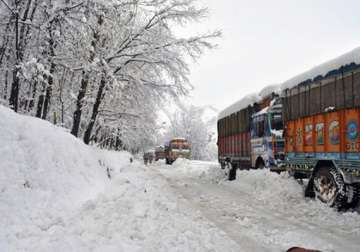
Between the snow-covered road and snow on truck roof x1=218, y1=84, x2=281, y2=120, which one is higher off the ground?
snow on truck roof x1=218, y1=84, x2=281, y2=120

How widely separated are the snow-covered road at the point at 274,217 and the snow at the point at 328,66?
3396 mm

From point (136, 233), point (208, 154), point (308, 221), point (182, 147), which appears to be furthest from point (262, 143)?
point (208, 154)

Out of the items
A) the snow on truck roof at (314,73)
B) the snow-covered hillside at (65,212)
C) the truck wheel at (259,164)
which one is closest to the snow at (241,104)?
the snow on truck roof at (314,73)

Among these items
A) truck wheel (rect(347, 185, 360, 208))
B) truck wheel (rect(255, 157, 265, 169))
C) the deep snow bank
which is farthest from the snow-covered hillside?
truck wheel (rect(255, 157, 265, 169))

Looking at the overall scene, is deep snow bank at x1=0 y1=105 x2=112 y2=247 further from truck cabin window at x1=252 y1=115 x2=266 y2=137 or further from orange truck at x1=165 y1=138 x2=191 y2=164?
orange truck at x1=165 y1=138 x2=191 y2=164

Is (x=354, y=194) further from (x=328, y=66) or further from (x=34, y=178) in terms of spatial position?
(x=34, y=178)

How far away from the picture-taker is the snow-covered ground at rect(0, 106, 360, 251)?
5.33 metres

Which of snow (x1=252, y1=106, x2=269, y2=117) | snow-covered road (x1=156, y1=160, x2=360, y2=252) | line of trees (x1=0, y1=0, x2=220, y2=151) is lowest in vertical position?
snow-covered road (x1=156, y1=160, x2=360, y2=252)

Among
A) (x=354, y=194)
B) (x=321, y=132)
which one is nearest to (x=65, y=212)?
(x=354, y=194)

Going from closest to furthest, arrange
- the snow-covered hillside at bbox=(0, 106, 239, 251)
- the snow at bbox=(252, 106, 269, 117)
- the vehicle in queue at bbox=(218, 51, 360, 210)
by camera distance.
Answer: the snow-covered hillside at bbox=(0, 106, 239, 251), the vehicle in queue at bbox=(218, 51, 360, 210), the snow at bbox=(252, 106, 269, 117)

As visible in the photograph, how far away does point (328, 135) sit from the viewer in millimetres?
9164

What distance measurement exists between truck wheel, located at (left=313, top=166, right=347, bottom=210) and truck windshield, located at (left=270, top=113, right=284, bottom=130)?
388 centimetres

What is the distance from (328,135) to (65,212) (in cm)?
665

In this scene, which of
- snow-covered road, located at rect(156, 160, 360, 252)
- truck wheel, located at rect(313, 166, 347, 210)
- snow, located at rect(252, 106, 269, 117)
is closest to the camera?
snow-covered road, located at rect(156, 160, 360, 252)
